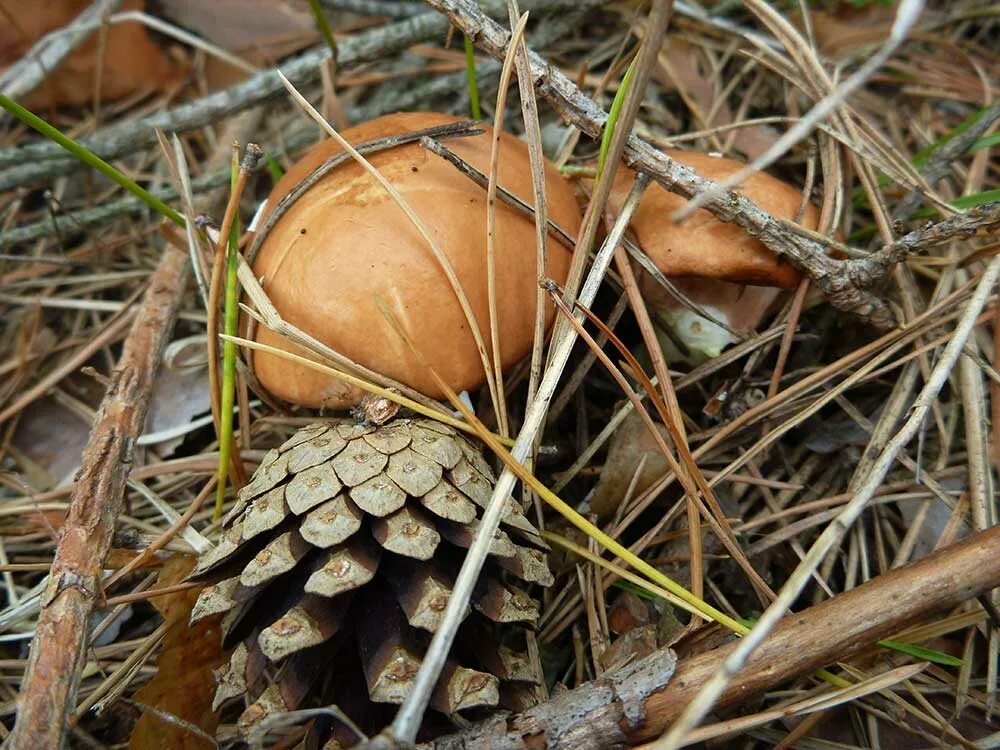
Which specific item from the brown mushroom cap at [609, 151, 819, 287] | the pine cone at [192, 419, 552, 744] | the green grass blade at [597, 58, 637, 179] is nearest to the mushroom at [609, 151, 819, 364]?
the brown mushroom cap at [609, 151, 819, 287]

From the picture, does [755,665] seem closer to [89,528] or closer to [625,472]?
[625,472]

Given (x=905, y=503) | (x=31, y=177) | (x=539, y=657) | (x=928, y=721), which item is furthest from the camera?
(x=31, y=177)

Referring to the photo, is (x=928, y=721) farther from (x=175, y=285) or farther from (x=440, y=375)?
(x=175, y=285)

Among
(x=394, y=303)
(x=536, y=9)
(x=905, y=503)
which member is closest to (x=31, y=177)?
(x=394, y=303)

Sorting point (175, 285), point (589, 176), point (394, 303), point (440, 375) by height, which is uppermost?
point (175, 285)

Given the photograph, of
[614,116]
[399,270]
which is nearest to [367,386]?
[399,270]

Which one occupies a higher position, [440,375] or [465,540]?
[440,375]
